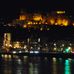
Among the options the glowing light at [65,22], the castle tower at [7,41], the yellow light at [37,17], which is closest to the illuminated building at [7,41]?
the castle tower at [7,41]

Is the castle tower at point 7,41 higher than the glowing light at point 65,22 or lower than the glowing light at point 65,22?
lower

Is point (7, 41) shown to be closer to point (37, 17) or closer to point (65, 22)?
point (37, 17)

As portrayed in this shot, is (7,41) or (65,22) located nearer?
(65,22)

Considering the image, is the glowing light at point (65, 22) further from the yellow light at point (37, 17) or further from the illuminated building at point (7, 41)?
the illuminated building at point (7, 41)

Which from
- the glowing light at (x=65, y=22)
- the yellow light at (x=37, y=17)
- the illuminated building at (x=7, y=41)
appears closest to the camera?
the glowing light at (x=65, y=22)

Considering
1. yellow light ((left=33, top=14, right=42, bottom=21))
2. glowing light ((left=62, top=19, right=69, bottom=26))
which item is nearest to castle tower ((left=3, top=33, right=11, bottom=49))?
yellow light ((left=33, top=14, right=42, bottom=21))

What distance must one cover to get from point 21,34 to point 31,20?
2.81 metres

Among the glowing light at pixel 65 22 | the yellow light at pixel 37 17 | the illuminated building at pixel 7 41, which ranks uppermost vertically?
the yellow light at pixel 37 17

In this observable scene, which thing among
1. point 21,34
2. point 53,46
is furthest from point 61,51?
point 21,34

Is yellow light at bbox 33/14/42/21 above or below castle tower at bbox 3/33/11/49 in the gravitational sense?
above

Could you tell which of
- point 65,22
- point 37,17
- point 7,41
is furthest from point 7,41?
point 65,22

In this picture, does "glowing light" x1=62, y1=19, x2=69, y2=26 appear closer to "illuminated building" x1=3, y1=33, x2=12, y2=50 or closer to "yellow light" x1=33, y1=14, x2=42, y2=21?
"yellow light" x1=33, y1=14, x2=42, y2=21

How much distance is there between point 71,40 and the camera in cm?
8406

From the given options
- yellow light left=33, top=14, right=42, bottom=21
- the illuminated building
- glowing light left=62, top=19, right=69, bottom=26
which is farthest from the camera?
yellow light left=33, top=14, right=42, bottom=21
